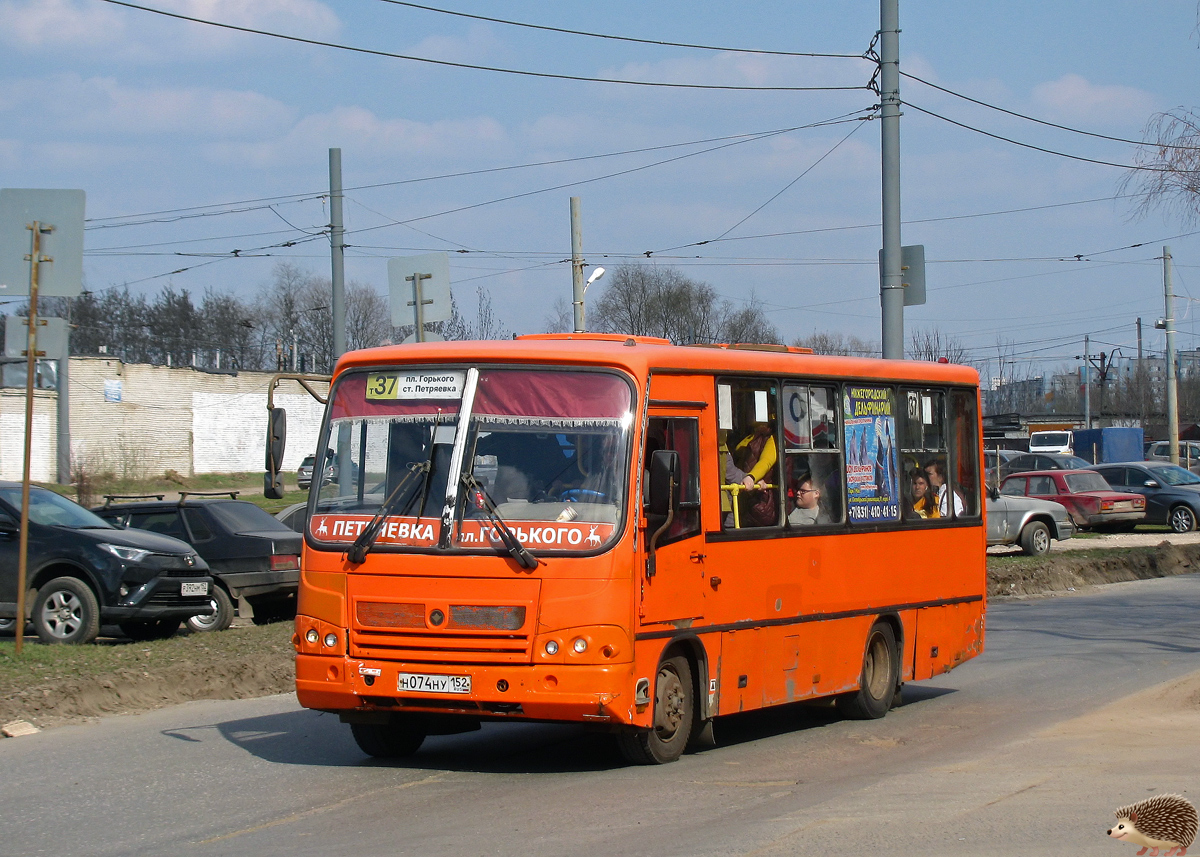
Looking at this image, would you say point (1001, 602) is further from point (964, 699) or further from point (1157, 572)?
point (964, 699)

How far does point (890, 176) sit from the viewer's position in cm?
1703

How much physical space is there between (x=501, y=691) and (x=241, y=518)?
9.89m

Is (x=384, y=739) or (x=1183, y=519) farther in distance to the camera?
(x=1183, y=519)

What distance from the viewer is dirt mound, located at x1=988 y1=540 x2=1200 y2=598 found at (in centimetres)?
2238

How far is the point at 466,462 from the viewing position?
26.9ft

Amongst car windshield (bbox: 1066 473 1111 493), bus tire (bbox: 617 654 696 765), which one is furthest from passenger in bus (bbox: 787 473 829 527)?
car windshield (bbox: 1066 473 1111 493)

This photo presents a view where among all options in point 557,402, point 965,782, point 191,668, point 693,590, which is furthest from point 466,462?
point 191,668

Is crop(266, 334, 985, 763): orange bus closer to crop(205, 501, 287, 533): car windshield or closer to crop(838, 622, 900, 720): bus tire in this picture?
crop(838, 622, 900, 720): bus tire

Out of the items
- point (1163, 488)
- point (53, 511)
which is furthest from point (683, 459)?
point (1163, 488)

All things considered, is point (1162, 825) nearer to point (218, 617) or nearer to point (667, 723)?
point (667, 723)

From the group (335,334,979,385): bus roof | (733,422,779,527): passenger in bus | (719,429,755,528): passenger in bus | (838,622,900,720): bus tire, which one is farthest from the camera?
(838,622,900,720): bus tire

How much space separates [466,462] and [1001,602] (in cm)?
1482

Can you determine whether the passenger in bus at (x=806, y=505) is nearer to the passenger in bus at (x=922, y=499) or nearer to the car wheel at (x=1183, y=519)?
the passenger in bus at (x=922, y=499)

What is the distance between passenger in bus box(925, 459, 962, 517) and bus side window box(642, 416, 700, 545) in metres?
3.59
